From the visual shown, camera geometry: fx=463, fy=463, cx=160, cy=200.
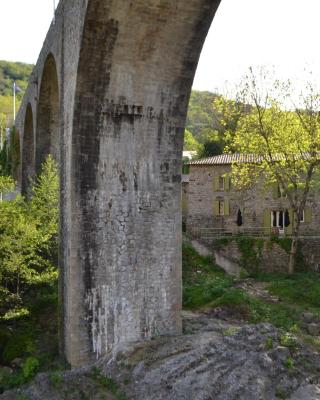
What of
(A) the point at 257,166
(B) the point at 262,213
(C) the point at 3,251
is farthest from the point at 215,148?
(C) the point at 3,251

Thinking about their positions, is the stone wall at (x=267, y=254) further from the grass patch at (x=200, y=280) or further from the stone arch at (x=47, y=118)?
the stone arch at (x=47, y=118)

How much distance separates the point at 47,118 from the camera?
50.6 feet

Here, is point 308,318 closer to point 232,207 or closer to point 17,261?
point 17,261

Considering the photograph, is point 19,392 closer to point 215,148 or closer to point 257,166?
point 257,166

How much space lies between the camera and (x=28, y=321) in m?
11.3

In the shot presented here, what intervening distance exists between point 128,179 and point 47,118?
7.38m

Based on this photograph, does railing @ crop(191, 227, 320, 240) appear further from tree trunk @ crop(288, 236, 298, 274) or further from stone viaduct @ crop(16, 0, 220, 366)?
stone viaduct @ crop(16, 0, 220, 366)

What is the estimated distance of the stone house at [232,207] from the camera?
851 inches

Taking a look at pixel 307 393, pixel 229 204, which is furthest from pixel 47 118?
pixel 307 393

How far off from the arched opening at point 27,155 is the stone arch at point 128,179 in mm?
10815

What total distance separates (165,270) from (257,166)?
10329 millimetres

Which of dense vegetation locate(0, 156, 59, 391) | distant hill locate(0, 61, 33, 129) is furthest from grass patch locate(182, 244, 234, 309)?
distant hill locate(0, 61, 33, 129)

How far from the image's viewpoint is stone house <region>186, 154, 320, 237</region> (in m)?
21.6

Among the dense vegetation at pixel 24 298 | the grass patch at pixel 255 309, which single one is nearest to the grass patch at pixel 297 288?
the grass patch at pixel 255 309
